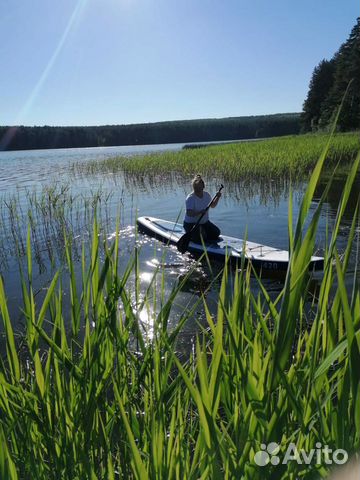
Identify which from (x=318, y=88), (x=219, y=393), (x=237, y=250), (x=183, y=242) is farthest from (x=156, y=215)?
(x=318, y=88)

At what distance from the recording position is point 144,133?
373ft

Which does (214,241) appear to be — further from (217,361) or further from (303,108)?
(303,108)

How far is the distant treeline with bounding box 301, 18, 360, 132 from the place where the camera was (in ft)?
121

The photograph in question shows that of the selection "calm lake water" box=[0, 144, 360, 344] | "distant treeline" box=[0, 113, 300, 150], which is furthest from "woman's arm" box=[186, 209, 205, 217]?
"distant treeline" box=[0, 113, 300, 150]

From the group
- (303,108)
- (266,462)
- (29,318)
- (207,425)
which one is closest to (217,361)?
(207,425)

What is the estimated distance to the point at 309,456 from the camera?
1079 millimetres

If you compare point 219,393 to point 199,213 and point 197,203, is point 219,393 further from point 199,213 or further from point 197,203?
point 197,203

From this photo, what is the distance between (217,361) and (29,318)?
71 centimetres

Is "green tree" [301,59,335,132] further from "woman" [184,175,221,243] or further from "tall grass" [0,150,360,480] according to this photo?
"tall grass" [0,150,360,480]

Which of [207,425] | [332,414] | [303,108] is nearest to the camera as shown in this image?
[207,425]

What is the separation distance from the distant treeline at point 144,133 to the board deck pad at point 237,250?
79.4 m

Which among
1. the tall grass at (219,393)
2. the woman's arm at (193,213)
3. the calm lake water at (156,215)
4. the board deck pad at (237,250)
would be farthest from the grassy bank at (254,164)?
the tall grass at (219,393)

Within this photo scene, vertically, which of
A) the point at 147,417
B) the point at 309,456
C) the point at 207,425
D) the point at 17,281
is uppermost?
the point at 207,425

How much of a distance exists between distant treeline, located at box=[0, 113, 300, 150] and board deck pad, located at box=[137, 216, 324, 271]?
3126 inches
